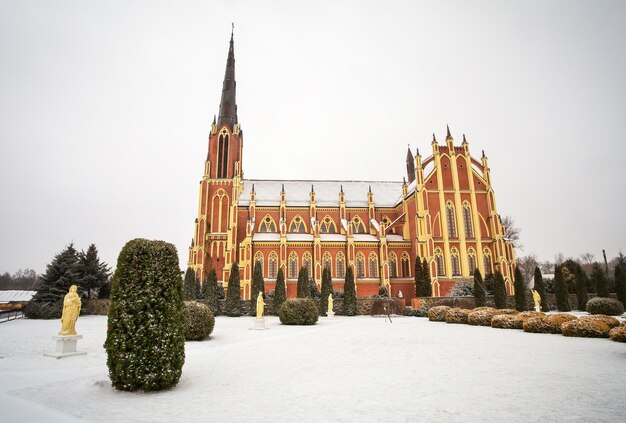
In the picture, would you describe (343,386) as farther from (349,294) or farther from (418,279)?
(418,279)

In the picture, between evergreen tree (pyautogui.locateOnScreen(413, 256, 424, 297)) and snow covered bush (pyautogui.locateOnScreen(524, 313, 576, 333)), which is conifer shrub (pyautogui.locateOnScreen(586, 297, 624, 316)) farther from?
evergreen tree (pyautogui.locateOnScreen(413, 256, 424, 297))

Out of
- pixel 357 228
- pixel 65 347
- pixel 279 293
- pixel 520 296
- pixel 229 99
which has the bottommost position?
pixel 65 347

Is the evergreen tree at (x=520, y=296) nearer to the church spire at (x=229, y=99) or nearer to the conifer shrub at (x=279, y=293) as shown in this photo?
the conifer shrub at (x=279, y=293)

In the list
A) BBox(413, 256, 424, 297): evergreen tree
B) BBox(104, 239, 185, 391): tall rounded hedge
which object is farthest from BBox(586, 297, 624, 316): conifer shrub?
BBox(104, 239, 185, 391): tall rounded hedge

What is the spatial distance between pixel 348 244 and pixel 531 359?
30.7 metres

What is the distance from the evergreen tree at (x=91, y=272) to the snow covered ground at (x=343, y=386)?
75.0 ft

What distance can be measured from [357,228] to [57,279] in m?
32.8

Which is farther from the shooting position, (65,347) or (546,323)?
(546,323)

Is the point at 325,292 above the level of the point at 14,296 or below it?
below

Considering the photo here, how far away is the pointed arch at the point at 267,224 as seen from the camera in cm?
4381

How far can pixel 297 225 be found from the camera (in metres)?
44.7

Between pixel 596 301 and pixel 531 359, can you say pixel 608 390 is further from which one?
pixel 596 301

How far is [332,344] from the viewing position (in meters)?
12.7

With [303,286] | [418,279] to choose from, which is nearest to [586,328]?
[418,279]
